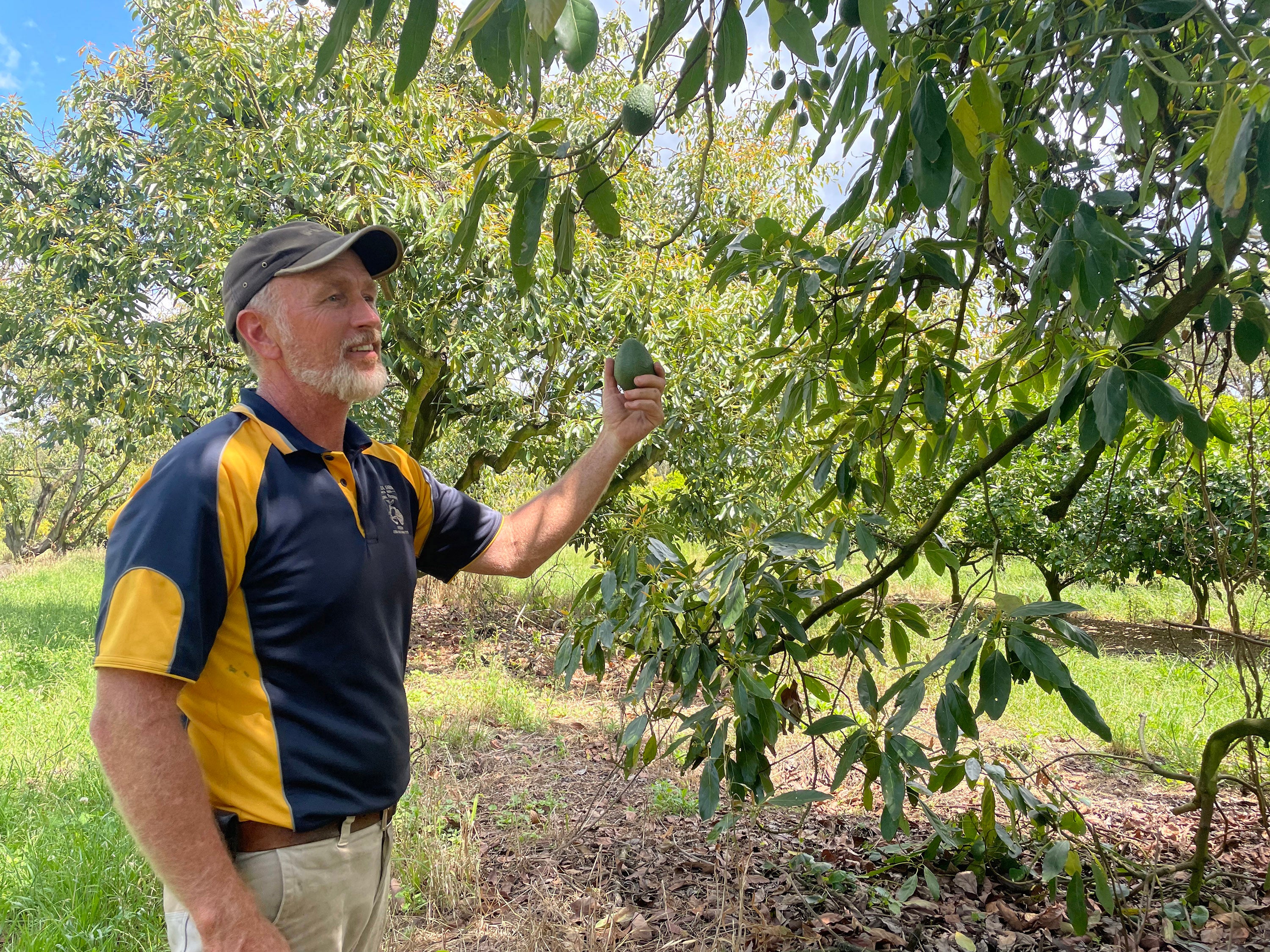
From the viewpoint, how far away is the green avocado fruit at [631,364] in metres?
1.61

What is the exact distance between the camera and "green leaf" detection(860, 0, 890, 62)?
77 cm

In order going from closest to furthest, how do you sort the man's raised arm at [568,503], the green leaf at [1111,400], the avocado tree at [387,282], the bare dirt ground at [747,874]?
the green leaf at [1111,400] → the man's raised arm at [568,503] → the bare dirt ground at [747,874] → the avocado tree at [387,282]

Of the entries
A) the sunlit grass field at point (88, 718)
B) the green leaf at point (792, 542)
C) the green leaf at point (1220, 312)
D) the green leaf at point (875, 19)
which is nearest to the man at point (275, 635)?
the green leaf at point (792, 542)

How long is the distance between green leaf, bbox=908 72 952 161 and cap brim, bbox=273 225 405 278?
0.86 metres

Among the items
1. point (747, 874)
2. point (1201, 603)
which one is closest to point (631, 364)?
point (747, 874)

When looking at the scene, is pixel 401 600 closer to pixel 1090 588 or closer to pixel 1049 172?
pixel 1049 172

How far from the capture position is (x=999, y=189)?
125 centimetres

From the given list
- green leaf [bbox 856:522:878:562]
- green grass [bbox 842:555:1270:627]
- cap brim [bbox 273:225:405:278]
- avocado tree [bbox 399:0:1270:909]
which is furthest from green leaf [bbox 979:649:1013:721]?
green grass [bbox 842:555:1270:627]

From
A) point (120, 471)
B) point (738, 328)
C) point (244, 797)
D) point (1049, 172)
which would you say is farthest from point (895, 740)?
point (120, 471)

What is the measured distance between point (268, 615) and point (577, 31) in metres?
0.89

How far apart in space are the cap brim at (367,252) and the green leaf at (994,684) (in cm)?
116

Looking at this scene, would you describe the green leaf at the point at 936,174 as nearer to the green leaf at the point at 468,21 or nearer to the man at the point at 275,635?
the green leaf at the point at 468,21

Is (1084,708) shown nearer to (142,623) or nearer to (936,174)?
(936,174)

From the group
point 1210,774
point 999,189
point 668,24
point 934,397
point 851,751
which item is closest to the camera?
point 668,24
